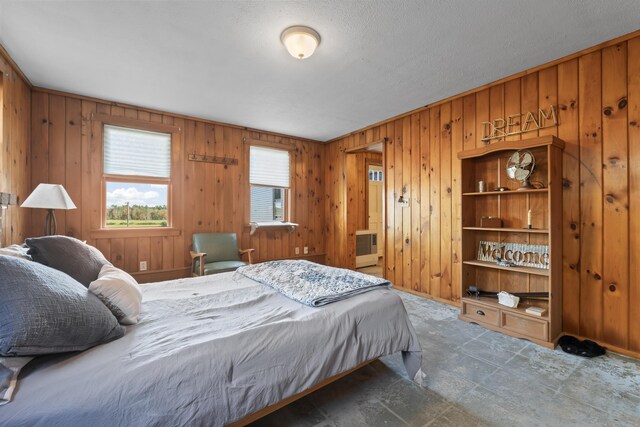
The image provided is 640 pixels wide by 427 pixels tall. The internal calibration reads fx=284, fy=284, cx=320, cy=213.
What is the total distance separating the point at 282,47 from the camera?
2432mm

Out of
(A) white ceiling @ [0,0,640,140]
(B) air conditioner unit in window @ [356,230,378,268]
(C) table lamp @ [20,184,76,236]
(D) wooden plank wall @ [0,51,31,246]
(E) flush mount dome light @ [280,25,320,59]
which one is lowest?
(B) air conditioner unit in window @ [356,230,378,268]

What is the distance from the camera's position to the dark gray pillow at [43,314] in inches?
37.8

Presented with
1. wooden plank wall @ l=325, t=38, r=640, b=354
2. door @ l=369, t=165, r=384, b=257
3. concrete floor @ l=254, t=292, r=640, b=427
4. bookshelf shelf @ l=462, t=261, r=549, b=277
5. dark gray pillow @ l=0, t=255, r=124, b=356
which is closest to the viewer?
dark gray pillow @ l=0, t=255, r=124, b=356

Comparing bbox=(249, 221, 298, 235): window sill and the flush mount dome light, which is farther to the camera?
bbox=(249, 221, 298, 235): window sill

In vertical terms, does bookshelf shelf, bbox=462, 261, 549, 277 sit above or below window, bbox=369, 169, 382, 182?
below

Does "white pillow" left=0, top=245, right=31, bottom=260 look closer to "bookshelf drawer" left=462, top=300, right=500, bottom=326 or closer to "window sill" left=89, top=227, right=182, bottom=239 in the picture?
"window sill" left=89, top=227, right=182, bottom=239

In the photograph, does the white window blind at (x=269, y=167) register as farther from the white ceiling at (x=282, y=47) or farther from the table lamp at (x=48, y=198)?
the table lamp at (x=48, y=198)

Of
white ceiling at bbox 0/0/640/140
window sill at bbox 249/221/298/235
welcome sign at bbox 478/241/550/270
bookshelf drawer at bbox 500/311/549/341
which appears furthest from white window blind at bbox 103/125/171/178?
bookshelf drawer at bbox 500/311/549/341

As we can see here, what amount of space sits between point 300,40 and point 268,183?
117 inches

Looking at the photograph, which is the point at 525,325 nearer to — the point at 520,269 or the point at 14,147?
the point at 520,269

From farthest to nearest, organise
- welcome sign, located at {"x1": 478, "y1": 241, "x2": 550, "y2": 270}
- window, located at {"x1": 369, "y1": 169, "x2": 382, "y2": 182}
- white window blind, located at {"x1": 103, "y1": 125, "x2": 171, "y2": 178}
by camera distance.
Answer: window, located at {"x1": 369, "y1": 169, "x2": 382, "y2": 182} < white window blind, located at {"x1": 103, "y1": 125, "x2": 171, "y2": 178} < welcome sign, located at {"x1": 478, "y1": 241, "x2": 550, "y2": 270}

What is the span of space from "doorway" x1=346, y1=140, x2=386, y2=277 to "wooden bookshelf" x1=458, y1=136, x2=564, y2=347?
197 cm

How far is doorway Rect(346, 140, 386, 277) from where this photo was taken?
532cm

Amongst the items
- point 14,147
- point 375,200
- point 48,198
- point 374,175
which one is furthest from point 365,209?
point 14,147
